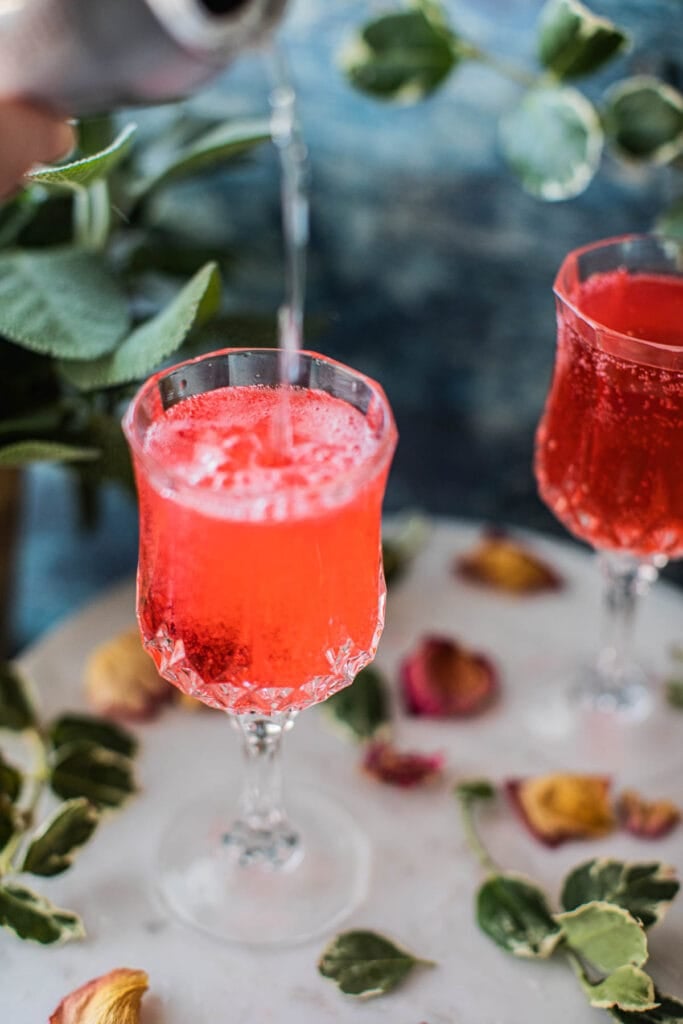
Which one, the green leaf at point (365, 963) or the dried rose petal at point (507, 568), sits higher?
the dried rose petal at point (507, 568)

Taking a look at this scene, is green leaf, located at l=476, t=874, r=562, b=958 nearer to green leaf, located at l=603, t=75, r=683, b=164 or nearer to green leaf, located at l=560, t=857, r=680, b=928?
green leaf, located at l=560, t=857, r=680, b=928

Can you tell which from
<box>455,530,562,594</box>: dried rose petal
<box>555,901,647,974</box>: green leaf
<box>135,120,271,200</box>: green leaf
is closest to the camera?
<box>555,901,647,974</box>: green leaf

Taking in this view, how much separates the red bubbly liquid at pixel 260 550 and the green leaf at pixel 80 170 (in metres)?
0.21

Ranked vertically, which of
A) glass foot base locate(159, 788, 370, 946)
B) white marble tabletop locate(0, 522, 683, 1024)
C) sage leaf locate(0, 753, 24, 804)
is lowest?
glass foot base locate(159, 788, 370, 946)

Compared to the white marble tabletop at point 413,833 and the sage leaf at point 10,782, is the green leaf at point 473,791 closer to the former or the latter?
the white marble tabletop at point 413,833

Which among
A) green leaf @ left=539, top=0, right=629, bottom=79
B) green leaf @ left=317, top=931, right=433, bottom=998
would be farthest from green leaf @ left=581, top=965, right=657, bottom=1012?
green leaf @ left=539, top=0, right=629, bottom=79

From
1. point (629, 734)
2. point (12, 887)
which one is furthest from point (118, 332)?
point (629, 734)

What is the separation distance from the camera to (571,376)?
1054 mm

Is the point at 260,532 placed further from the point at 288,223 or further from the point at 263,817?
the point at 288,223

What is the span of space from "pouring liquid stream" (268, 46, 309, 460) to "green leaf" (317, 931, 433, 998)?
40 cm

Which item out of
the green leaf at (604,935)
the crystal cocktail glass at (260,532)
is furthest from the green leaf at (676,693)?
the crystal cocktail glass at (260,532)

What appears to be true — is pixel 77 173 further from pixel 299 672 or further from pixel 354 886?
pixel 354 886

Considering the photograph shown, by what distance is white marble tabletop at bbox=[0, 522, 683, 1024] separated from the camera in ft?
3.15

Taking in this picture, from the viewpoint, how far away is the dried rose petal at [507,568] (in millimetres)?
1403
